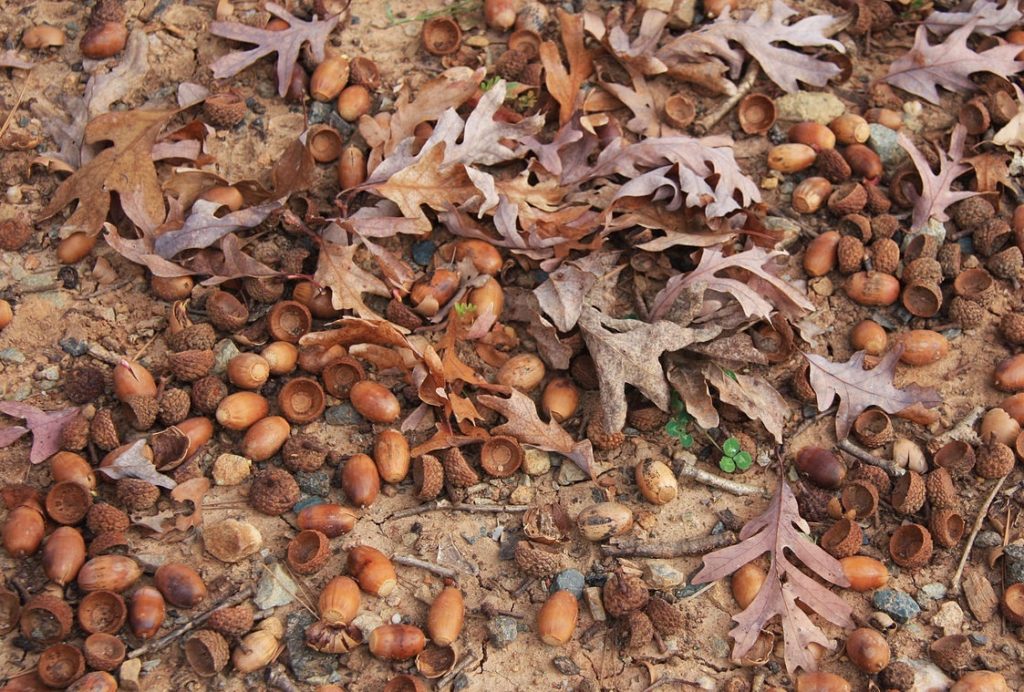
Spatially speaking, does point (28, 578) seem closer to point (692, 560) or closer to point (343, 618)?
point (343, 618)

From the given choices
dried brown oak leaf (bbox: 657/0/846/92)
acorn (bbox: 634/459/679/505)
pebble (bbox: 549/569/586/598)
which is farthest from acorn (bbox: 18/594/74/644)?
dried brown oak leaf (bbox: 657/0/846/92)

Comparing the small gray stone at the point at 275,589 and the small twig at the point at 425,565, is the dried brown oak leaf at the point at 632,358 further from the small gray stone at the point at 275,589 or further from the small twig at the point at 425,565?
the small gray stone at the point at 275,589

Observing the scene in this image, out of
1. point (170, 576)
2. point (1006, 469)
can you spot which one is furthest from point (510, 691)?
point (1006, 469)

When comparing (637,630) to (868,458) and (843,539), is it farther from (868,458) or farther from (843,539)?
(868,458)

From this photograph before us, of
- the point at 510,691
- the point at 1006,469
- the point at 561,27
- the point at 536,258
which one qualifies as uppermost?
the point at 561,27

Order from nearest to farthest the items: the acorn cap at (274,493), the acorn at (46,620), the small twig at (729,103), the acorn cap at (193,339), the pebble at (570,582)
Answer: the acorn at (46,620) < the pebble at (570,582) < the acorn cap at (274,493) < the acorn cap at (193,339) < the small twig at (729,103)

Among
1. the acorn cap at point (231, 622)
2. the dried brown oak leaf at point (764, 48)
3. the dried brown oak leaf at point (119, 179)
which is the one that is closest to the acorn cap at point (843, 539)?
the acorn cap at point (231, 622)
